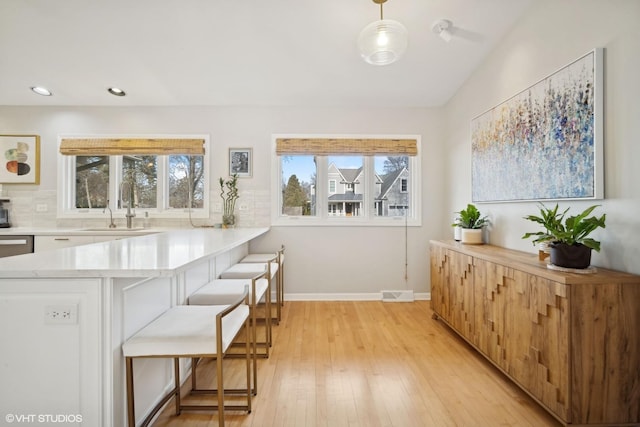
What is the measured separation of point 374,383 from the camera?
1.90 meters

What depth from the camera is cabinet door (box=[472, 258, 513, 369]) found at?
190 cm

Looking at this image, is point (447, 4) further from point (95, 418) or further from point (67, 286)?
point (95, 418)

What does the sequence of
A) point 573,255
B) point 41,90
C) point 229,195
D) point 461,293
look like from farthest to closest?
point 229,195, point 41,90, point 461,293, point 573,255

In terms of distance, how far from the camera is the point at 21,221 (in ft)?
11.6

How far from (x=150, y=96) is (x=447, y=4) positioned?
317 centimetres

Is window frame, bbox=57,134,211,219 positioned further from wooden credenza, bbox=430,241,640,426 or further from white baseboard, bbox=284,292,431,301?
wooden credenza, bbox=430,241,640,426

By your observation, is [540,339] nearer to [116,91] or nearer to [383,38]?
[383,38]

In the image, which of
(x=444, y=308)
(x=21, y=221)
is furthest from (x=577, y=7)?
(x=21, y=221)

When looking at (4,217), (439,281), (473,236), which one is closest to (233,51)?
(473,236)

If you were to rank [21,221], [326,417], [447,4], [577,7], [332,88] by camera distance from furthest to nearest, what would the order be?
[21,221], [332,88], [447,4], [577,7], [326,417]

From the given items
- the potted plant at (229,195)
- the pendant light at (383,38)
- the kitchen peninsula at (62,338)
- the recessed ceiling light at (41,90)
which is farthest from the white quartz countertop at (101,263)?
the recessed ceiling light at (41,90)

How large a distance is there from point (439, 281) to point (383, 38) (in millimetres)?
2170

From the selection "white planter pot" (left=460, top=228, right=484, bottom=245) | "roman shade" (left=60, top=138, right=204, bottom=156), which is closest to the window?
"white planter pot" (left=460, top=228, right=484, bottom=245)

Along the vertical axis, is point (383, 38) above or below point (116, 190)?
above
